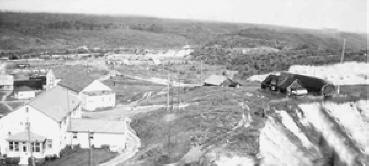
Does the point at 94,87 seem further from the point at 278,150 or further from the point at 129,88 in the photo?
the point at 278,150

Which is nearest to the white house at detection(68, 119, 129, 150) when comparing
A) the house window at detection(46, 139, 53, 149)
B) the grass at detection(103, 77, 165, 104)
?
the house window at detection(46, 139, 53, 149)

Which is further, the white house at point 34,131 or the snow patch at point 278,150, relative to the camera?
the white house at point 34,131

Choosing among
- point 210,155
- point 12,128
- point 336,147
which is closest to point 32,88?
point 12,128

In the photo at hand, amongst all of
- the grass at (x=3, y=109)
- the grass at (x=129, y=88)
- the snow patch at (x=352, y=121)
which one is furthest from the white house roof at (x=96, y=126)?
the snow patch at (x=352, y=121)

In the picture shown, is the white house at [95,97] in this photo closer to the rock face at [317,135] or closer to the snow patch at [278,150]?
the rock face at [317,135]

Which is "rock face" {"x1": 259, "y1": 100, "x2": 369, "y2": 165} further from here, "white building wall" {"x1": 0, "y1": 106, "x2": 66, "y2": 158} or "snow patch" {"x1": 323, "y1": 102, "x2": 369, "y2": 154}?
"white building wall" {"x1": 0, "y1": 106, "x2": 66, "y2": 158}

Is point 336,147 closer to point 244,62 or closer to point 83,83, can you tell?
point 83,83
